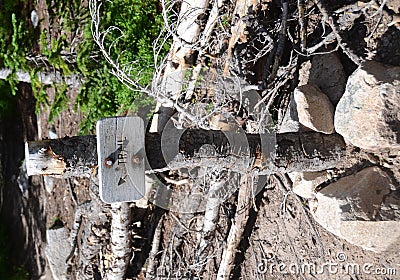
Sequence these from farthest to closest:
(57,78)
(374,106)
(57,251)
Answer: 1. (57,251)
2. (57,78)
3. (374,106)

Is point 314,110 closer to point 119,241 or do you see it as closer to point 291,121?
point 291,121

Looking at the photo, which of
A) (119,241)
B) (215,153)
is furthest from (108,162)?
(119,241)

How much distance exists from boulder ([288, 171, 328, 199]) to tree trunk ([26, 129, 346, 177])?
0.11m

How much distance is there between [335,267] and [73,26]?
235 centimetres

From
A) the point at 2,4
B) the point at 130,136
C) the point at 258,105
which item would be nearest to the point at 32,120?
Answer: the point at 2,4

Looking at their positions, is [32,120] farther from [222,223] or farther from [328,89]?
[328,89]

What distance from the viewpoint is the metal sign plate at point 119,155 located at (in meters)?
1.47

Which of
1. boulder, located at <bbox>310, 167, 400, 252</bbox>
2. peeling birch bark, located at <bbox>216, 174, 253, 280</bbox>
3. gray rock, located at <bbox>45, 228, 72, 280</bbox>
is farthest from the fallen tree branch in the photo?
gray rock, located at <bbox>45, 228, 72, 280</bbox>

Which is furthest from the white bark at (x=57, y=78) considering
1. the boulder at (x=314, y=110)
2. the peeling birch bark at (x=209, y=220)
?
the boulder at (x=314, y=110)

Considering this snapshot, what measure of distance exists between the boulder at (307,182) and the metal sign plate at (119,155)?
80cm

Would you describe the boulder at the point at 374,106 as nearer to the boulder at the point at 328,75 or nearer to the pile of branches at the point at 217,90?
the pile of branches at the point at 217,90

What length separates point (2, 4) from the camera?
343 centimetres

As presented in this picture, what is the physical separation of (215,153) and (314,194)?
1.88 feet

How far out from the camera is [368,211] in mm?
1655
